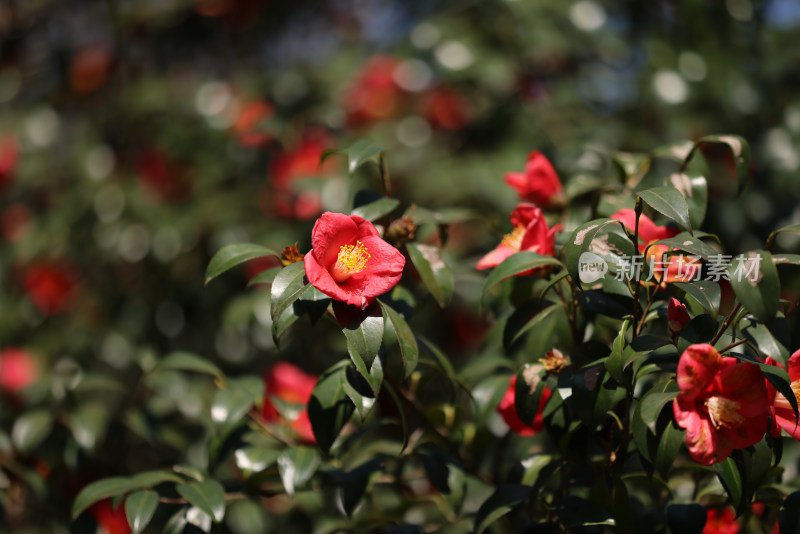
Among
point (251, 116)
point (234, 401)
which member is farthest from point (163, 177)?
point (234, 401)

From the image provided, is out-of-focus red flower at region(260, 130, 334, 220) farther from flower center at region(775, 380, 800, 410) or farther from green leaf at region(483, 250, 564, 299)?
flower center at region(775, 380, 800, 410)

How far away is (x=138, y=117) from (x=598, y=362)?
62.8 inches

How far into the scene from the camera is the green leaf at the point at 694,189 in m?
0.73

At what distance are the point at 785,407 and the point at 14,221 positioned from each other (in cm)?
184

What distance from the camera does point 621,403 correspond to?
2.28 ft

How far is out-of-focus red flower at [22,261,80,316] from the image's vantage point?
1.74 meters

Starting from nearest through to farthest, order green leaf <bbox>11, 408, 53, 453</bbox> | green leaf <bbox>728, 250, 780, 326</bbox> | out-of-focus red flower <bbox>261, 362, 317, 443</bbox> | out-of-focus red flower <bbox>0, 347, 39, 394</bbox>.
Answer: green leaf <bbox>728, 250, 780, 326</bbox>
green leaf <bbox>11, 408, 53, 453</bbox>
out-of-focus red flower <bbox>261, 362, 317, 443</bbox>
out-of-focus red flower <bbox>0, 347, 39, 394</bbox>

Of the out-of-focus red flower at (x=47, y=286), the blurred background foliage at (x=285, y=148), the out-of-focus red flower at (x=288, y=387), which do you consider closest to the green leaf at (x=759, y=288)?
the blurred background foliage at (x=285, y=148)

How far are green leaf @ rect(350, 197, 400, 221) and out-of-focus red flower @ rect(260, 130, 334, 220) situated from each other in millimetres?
661

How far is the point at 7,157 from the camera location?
1878mm

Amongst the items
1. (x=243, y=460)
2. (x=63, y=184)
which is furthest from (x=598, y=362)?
(x=63, y=184)

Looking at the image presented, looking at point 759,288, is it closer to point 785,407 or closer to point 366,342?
point 785,407

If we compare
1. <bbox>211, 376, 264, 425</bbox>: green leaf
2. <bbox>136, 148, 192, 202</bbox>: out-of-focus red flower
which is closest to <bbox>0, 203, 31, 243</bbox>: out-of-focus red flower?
<bbox>136, 148, 192, 202</bbox>: out-of-focus red flower

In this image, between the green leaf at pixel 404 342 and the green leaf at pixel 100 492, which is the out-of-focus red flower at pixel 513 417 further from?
the green leaf at pixel 100 492
